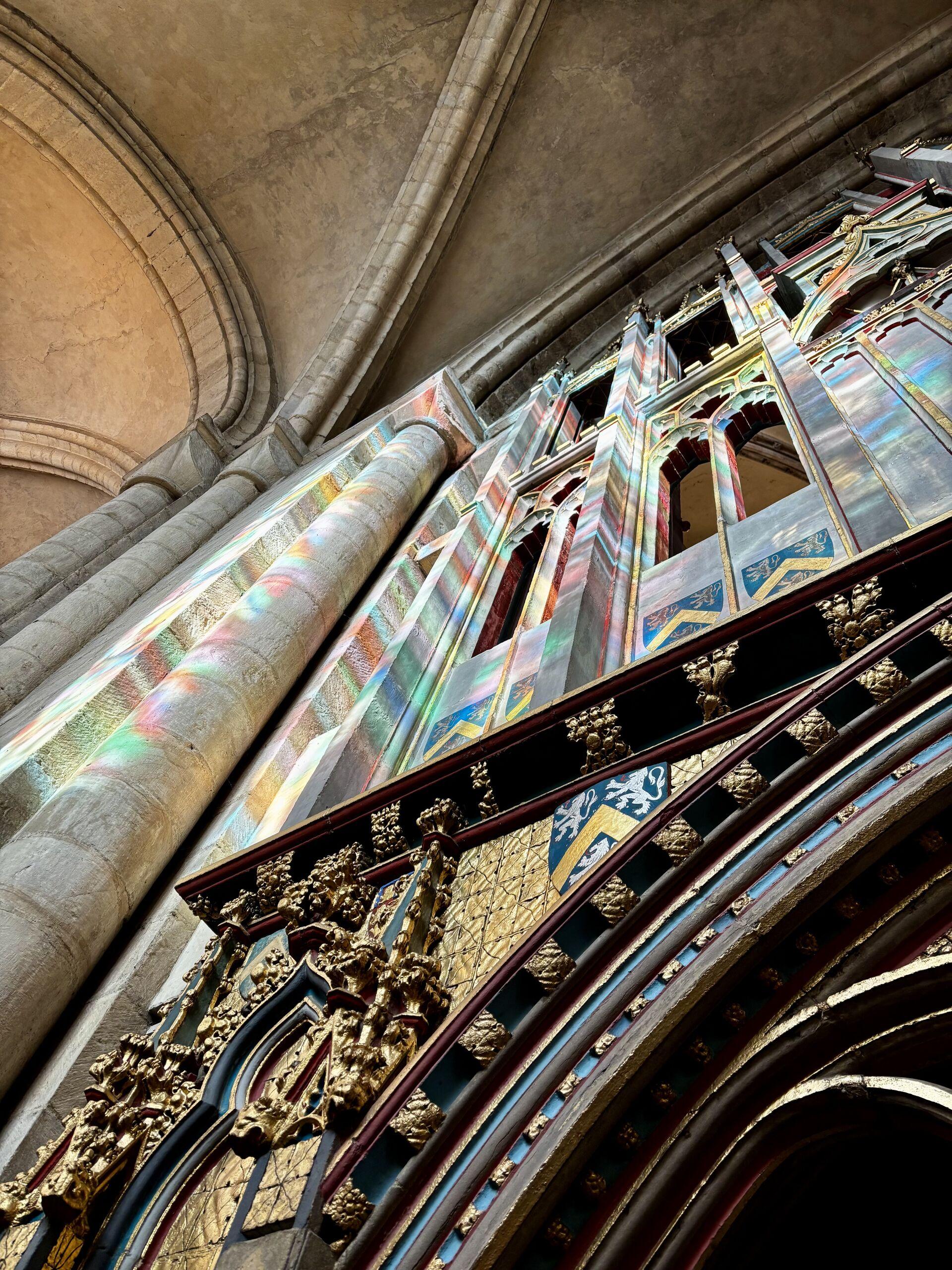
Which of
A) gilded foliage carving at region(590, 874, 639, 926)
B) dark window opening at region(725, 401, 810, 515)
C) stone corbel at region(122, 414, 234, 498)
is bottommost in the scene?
gilded foliage carving at region(590, 874, 639, 926)

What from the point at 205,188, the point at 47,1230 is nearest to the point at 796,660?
the point at 47,1230

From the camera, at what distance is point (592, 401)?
10.7 metres

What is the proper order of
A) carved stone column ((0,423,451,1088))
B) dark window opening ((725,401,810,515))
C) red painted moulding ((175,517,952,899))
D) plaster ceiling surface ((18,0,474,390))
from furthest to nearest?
plaster ceiling surface ((18,0,474,390)) → dark window opening ((725,401,810,515)) → carved stone column ((0,423,451,1088)) → red painted moulding ((175,517,952,899))

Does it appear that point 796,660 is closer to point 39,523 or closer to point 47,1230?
point 47,1230

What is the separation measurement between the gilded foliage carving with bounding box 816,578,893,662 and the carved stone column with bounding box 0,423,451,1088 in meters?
2.56

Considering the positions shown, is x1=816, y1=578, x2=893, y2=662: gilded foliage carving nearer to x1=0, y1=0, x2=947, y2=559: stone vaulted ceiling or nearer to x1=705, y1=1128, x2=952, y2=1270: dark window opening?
x1=705, y1=1128, x2=952, y2=1270: dark window opening

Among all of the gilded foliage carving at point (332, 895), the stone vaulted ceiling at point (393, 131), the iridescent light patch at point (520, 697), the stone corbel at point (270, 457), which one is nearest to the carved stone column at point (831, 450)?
the iridescent light patch at point (520, 697)

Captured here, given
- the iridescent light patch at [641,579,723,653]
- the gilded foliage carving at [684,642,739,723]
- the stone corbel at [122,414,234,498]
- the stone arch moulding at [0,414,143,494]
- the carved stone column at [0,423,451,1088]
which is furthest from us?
the stone arch moulding at [0,414,143,494]

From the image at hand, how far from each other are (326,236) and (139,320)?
2.60 m

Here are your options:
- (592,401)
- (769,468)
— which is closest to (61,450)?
(592,401)

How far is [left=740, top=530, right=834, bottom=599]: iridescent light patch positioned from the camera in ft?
13.6

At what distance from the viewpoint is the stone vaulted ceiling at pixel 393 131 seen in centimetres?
1188

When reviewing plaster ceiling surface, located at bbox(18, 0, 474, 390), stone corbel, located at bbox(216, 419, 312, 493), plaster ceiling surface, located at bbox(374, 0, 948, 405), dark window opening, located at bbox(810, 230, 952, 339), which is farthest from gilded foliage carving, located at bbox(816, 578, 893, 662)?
plaster ceiling surface, located at bbox(18, 0, 474, 390)

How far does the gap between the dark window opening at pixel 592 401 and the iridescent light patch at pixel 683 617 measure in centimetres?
607
